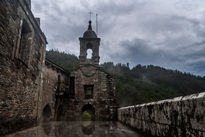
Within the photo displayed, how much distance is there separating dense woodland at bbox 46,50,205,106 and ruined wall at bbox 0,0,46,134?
12.0 m

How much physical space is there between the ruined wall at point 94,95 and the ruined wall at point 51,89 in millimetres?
1098

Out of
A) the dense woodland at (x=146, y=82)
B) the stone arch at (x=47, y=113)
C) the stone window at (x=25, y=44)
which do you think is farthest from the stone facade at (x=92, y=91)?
the stone window at (x=25, y=44)

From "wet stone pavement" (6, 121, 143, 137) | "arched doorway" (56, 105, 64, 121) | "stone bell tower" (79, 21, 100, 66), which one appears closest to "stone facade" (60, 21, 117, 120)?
"stone bell tower" (79, 21, 100, 66)

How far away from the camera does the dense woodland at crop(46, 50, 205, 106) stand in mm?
34281

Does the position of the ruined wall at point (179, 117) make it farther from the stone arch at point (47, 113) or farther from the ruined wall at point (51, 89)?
the stone arch at point (47, 113)

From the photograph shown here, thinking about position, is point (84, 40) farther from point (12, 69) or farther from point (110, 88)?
point (12, 69)

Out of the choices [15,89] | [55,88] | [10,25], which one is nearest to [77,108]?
[55,88]

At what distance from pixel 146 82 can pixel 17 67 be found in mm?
48731

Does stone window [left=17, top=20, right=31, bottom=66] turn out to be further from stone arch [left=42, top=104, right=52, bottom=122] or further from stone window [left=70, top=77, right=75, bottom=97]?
stone window [left=70, top=77, right=75, bottom=97]

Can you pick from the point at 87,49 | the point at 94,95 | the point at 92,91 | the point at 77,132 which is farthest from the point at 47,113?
the point at 77,132

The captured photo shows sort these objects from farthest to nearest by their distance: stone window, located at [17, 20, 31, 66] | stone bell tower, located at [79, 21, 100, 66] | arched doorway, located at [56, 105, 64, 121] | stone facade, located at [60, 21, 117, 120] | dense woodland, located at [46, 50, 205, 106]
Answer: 1. dense woodland, located at [46, 50, 205, 106]
2. stone bell tower, located at [79, 21, 100, 66]
3. stone facade, located at [60, 21, 117, 120]
4. arched doorway, located at [56, 105, 64, 121]
5. stone window, located at [17, 20, 31, 66]

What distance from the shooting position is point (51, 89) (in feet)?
40.2

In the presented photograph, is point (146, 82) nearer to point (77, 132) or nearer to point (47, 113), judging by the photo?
point (47, 113)

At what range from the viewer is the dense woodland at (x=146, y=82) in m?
34.3
